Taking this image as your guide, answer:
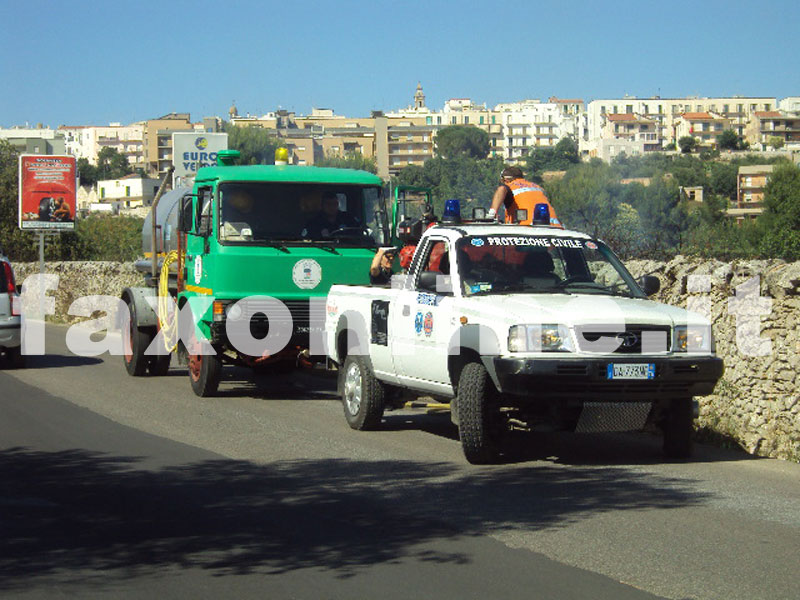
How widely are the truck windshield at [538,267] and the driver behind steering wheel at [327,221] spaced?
164 inches

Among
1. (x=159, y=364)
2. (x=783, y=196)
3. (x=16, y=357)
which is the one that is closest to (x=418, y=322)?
(x=159, y=364)

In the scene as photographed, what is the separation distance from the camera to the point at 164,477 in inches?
358

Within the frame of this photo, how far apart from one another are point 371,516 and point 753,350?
4.84 m

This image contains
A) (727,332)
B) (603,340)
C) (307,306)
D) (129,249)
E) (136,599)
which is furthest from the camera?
(129,249)

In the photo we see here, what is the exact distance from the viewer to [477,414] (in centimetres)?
922

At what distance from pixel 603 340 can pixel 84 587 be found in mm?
4522

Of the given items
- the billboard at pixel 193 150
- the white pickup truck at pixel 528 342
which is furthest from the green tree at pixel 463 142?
the white pickup truck at pixel 528 342

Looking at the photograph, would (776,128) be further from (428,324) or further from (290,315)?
(428,324)

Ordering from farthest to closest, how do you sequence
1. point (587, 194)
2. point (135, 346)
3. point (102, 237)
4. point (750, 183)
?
point (750, 183), point (102, 237), point (587, 194), point (135, 346)

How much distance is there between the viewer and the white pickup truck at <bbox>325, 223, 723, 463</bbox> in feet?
29.5

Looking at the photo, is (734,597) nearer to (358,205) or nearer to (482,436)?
(482,436)

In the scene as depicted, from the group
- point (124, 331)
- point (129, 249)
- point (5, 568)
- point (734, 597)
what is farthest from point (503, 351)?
Result: point (129, 249)

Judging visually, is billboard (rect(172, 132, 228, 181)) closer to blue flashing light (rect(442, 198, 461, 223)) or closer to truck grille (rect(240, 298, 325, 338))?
truck grille (rect(240, 298, 325, 338))

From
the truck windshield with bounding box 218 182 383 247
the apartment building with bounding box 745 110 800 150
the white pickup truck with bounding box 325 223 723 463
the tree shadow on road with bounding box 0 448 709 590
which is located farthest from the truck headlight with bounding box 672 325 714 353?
the apartment building with bounding box 745 110 800 150
